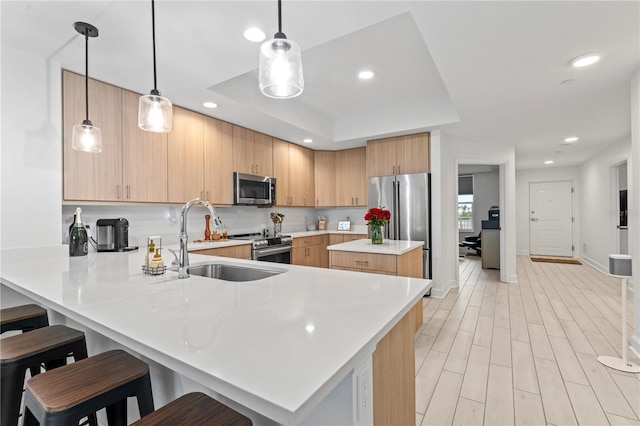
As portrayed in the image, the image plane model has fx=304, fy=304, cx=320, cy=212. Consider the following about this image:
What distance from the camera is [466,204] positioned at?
8.75 m

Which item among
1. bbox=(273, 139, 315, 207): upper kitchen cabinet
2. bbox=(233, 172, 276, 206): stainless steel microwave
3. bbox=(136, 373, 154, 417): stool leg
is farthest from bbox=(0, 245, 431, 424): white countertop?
bbox=(273, 139, 315, 207): upper kitchen cabinet

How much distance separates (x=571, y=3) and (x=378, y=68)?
1.60 m

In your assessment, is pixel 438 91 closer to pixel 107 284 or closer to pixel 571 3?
pixel 571 3

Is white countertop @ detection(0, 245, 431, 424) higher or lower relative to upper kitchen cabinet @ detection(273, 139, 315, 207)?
lower

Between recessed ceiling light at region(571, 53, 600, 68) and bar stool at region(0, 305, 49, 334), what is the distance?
3.84 metres

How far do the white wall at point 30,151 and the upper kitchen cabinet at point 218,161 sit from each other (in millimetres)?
1378

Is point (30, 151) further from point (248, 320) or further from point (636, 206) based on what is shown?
point (636, 206)

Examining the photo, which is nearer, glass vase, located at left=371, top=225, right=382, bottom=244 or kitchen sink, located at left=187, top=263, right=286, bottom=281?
kitchen sink, located at left=187, top=263, right=286, bottom=281

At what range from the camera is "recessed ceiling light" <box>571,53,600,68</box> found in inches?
86.9

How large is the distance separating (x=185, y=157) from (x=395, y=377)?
2986mm

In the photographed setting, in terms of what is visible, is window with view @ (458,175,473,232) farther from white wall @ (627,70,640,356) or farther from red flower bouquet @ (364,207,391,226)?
red flower bouquet @ (364,207,391,226)

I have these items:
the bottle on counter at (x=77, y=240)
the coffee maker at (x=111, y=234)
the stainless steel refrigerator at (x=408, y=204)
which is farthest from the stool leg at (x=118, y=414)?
the stainless steel refrigerator at (x=408, y=204)

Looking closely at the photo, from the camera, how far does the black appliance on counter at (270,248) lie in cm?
367

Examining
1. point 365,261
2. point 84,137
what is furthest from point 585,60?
point 84,137
